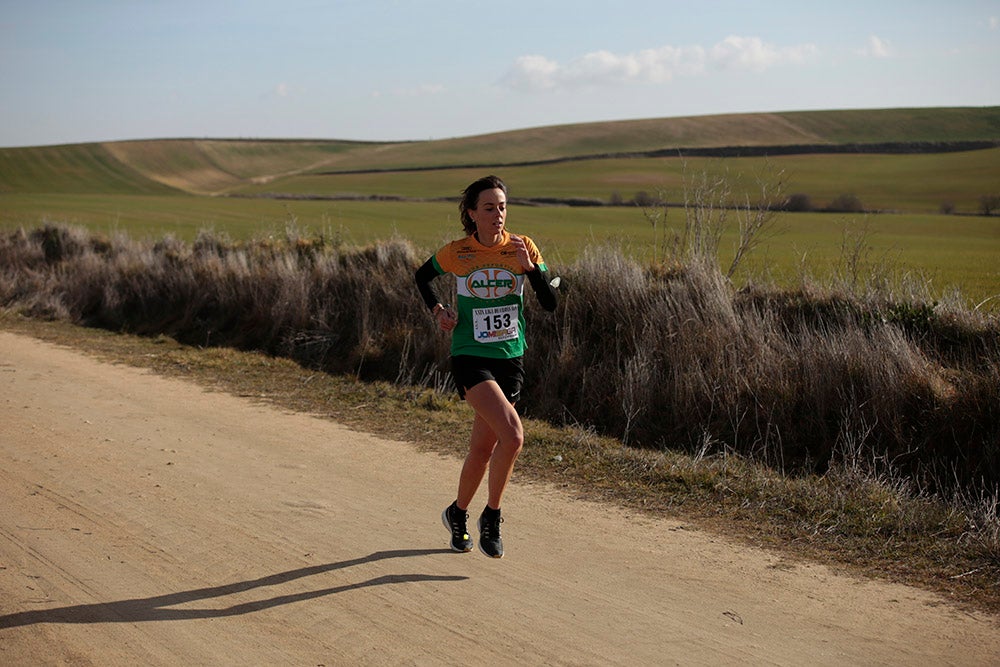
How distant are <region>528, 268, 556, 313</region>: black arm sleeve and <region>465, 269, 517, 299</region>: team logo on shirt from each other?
0.13 metres

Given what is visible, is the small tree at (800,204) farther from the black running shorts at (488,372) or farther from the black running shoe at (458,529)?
the black running shoe at (458,529)

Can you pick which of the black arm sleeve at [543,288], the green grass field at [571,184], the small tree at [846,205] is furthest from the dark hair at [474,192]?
the small tree at [846,205]

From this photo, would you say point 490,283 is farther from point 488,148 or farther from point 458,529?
point 488,148

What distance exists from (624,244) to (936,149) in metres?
69.6

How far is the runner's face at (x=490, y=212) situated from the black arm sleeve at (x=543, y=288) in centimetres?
32

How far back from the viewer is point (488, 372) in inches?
219

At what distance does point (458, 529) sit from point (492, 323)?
1255 mm

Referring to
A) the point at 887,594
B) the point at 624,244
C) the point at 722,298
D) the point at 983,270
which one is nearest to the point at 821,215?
the point at 983,270

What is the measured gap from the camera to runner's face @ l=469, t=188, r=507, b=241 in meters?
5.50

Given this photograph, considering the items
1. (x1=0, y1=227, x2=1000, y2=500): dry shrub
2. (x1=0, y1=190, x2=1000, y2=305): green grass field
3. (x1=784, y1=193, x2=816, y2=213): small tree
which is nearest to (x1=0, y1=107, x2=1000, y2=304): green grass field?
(x1=0, y1=190, x2=1000, y2=305): green grass field

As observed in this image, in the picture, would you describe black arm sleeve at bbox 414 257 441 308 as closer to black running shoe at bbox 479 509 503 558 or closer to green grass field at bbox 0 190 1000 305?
black running shoe at bbox 479 509 503 558

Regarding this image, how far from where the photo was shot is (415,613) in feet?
15.5

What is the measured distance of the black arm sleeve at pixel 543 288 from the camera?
5.55 metres

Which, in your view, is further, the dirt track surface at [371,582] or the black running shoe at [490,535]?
the black running shoe at [490,535]
